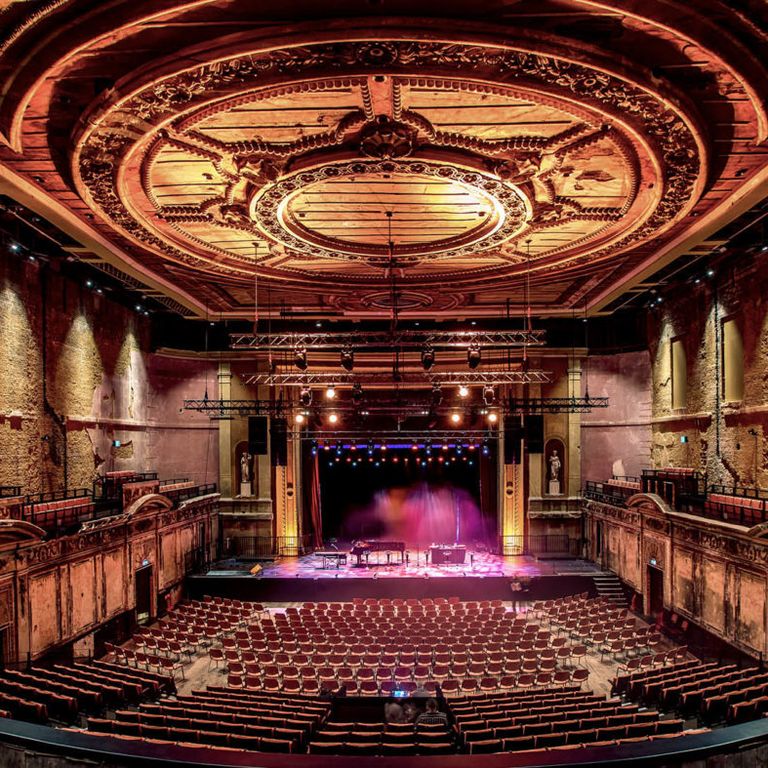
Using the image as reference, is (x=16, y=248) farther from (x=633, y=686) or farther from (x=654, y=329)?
(x=654, y=329)

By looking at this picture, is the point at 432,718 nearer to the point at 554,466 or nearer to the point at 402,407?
the point at 402,407

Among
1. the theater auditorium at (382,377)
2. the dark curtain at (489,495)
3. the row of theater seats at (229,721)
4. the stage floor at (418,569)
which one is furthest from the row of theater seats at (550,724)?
the dark curtain at (489,495)

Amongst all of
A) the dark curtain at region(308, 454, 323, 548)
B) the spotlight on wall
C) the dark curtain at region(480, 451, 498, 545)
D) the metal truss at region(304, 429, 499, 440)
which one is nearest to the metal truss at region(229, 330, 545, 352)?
the spotlight on wall

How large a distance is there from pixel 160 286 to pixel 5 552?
30.0ft

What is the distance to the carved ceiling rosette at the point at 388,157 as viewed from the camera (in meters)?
7.46

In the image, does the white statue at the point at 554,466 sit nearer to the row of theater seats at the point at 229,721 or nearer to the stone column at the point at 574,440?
the stone column at the point at 574,440

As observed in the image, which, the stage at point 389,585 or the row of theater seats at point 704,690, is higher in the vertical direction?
the row of theater seats at point 704,690

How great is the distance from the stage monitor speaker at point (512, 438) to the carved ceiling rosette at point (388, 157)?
8.31 meters

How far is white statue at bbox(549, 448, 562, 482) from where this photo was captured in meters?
25.0

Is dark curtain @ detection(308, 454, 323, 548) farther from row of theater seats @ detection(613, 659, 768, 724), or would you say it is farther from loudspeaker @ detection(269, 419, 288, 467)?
row of theater seats @ detection(613, 659, 768, 724)

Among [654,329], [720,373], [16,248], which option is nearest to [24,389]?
[16,248]

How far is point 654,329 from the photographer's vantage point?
23156 mm

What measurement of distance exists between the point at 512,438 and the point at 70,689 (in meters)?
16.0

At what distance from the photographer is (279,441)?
25.0m
